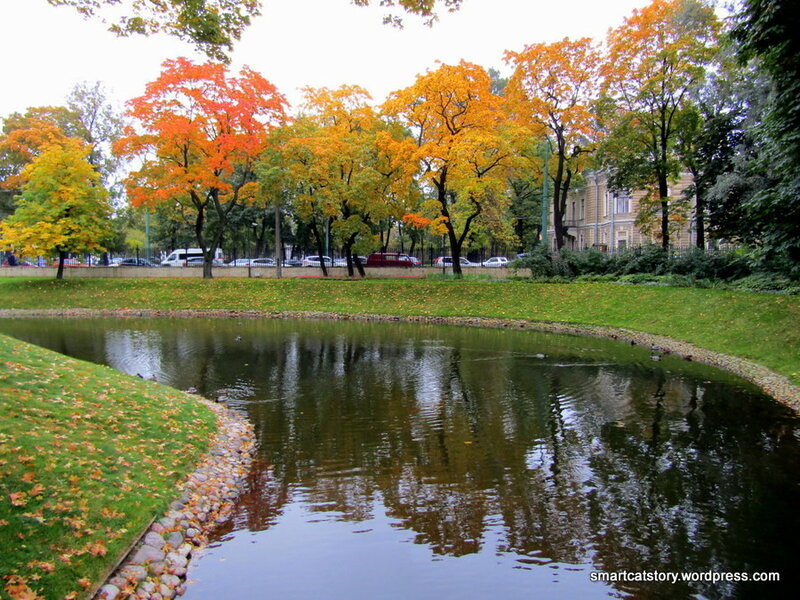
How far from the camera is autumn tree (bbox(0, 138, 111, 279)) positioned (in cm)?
3262

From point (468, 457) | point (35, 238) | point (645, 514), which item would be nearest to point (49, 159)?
point (35, 238)

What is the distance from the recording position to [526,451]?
360 inches

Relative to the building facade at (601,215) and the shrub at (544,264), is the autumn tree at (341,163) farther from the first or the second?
the building facade at (601,215)

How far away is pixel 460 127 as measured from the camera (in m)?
30.8

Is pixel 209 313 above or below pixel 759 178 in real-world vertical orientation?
below

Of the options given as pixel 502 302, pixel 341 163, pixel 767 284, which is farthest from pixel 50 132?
pixel 767 284

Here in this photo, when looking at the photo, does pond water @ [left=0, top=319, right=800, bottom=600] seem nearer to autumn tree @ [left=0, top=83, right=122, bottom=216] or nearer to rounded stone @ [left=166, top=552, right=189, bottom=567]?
rounded stone @ [left=166, top=552, right=189, bottom=567]

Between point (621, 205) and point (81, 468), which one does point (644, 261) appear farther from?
point (81, 468)

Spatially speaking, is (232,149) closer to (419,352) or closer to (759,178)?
(419,352)

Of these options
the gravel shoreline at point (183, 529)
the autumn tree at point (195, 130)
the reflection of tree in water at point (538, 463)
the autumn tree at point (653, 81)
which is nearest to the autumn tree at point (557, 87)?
the autumn tree at point (653, 81)

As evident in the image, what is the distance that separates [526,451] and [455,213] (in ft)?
103

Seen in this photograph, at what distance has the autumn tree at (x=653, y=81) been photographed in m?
28.1

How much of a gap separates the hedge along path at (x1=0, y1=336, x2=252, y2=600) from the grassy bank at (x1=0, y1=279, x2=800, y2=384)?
14.0 metres

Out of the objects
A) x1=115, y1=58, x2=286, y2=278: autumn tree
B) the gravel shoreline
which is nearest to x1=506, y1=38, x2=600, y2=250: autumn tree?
x1=115, y1=58, x2=286, y2=278: autumn tree
